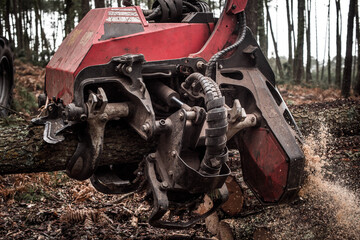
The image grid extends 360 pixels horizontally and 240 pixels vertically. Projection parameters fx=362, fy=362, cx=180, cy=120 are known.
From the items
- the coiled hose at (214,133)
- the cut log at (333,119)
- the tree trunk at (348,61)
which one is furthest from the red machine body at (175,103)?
the tree trunk at (348,61)

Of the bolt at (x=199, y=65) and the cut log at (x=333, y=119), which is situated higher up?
the bolt at (x=199, y=65)

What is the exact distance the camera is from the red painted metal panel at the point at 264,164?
10.3 feet

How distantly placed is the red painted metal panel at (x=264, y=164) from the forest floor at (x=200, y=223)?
0.34 m

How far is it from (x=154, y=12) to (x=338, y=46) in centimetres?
1751

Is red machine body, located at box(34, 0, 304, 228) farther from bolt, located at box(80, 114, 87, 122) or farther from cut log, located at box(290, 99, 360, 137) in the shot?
cut log, located at box(290, 99, 360, 137)

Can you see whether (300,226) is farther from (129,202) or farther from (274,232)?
(129,202)

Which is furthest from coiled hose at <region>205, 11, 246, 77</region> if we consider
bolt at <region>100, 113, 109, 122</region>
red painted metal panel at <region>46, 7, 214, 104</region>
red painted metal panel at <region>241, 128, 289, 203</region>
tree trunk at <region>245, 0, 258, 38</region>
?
tree trunk at <region>245, 0, 258, 38</region>

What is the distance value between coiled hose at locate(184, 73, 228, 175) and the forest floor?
3.66 ft

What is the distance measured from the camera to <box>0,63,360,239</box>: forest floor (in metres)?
3.73

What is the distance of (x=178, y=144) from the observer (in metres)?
2.84

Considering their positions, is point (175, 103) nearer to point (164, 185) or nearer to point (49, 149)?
point (164, 185)

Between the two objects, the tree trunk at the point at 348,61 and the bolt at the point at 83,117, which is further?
the tree trunk at the point at 348,61

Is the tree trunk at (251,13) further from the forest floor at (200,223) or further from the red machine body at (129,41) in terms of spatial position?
the red machine body at (129,41)

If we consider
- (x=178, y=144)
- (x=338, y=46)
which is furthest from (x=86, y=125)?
(x=338, y=46)
